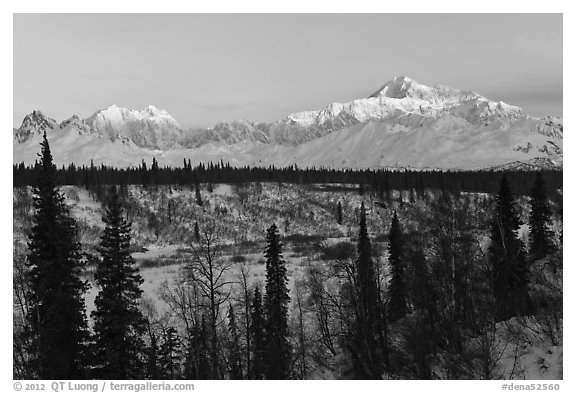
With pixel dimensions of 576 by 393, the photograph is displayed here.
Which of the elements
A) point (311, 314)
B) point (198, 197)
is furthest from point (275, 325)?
point (198, 197)

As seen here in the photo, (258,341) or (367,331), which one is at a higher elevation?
(367,331)

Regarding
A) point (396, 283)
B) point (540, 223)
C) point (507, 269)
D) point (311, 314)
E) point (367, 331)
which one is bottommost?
point (311, 314)

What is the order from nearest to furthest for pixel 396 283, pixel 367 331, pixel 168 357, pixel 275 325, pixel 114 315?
pixel 114 315, pixel 367 331, pixel 168 357, pixel 275 325, pixel 396 283

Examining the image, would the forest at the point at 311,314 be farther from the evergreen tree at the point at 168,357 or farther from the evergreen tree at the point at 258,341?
the evergreen tree at the point at 168,357

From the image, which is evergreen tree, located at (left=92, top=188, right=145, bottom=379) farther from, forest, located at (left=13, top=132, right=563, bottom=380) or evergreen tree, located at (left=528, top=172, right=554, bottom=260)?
evergreen tree, located at (left=528, top=172, right=554, bottom=260)

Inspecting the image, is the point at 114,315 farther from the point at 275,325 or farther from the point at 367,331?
the point at 275,325

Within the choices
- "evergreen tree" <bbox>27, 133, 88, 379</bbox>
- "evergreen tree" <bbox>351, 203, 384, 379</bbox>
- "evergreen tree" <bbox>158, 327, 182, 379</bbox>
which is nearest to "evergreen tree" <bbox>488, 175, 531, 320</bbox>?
"evergreen tree" <bbox>351, 203, 384, 379</bbox>

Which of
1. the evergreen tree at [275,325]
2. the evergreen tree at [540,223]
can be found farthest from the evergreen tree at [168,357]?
the evergreen tree at [540,223]
